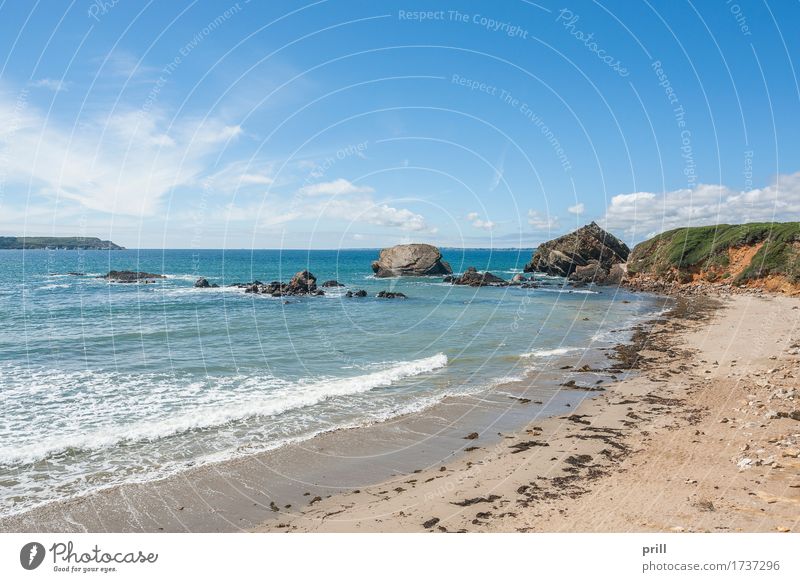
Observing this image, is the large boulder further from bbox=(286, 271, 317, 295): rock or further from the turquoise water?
the turquoise water

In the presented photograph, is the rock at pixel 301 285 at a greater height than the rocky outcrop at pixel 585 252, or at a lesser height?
lesser

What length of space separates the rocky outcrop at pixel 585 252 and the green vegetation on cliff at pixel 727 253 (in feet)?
35.6

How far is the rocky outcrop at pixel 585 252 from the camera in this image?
83.7 meters

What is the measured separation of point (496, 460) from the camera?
1174 centimetres

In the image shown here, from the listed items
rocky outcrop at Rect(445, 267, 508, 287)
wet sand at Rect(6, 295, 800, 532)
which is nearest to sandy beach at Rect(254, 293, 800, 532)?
wet sand at Rect(6, 295, 800, 532)

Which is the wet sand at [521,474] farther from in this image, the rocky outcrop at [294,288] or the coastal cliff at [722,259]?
the rocky outcrop at [294,288]

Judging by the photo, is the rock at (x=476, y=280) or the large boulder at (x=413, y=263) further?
the large boulder at (x=413, y=263)

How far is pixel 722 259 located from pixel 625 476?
57275 millimetres

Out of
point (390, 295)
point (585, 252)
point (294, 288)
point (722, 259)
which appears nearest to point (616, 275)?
point (585, 252)

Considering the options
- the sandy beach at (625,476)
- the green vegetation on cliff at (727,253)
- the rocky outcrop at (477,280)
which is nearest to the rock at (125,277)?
the rocky outcrop at (477,280)

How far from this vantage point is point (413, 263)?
89125 mm

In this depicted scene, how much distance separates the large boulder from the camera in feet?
291

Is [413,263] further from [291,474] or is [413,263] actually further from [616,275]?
[291,474]

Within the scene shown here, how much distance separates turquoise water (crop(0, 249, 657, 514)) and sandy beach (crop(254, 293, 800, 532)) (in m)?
4.61
